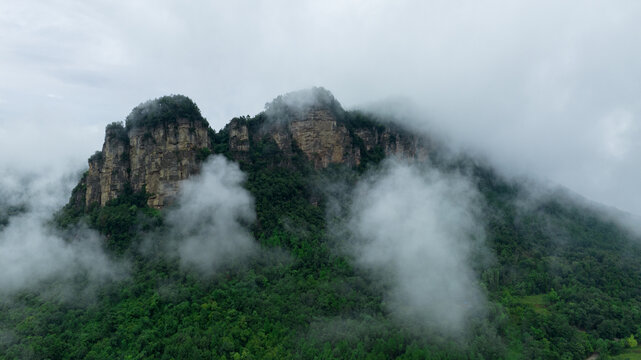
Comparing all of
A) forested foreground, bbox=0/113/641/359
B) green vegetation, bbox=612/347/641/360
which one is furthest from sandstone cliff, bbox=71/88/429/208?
green vegetation, bbox=612/347/641/360

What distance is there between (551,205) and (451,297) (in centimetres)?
6247

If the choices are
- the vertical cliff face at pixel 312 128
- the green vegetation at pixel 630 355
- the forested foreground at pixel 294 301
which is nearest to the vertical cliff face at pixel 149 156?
the forested foreground at pixel 294 301

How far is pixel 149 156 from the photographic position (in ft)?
204

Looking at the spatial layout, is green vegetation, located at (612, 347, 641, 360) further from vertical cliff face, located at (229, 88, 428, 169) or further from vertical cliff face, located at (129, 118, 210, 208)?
vertical cliff face, located at (129, 118, 210, 208)

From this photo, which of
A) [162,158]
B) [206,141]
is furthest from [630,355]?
[162,158]

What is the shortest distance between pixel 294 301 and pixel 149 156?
37383 millimetres

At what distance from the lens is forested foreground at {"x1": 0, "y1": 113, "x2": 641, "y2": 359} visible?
4153cm

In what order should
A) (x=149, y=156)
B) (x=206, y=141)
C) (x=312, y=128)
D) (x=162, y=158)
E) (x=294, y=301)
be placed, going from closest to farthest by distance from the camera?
(x=294, y=301) → (x=162, y=158) → (x=149, y=156) → (x=206, y=141) → (x=312, y=128)

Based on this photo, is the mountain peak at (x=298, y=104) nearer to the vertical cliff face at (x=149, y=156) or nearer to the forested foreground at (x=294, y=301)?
the forested foreground at (x=294, y=301)

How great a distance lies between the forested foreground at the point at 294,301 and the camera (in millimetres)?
41531

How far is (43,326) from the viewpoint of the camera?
4138 cm

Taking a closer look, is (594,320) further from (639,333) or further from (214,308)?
(214,308)

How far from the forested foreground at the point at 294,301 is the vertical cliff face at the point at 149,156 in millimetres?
3025

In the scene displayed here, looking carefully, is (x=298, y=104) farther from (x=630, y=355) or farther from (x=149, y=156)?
(x=630, y=355)
